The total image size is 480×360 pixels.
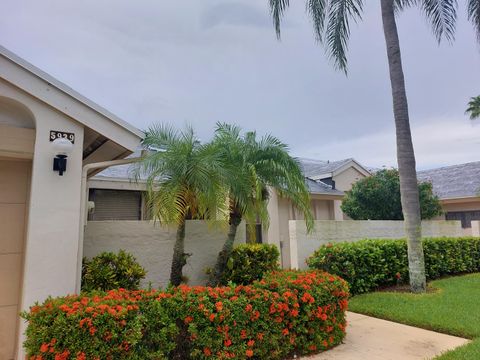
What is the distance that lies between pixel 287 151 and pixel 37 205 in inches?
212

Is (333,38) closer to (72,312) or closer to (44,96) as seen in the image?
(44,96)

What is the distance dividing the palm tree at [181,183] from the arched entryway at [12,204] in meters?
1.93

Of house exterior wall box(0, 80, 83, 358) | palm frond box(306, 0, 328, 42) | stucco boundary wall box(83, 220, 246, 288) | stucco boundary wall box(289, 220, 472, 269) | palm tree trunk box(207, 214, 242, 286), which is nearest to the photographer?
house exterior wall box(0, 80, 83, 358)

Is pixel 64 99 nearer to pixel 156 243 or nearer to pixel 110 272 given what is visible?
pixel 110 272

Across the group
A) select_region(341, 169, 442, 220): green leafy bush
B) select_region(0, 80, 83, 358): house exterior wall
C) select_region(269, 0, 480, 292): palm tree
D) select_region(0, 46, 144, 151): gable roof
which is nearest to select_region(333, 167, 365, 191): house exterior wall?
select_region(341, 169, 442, 220): green leafy bush

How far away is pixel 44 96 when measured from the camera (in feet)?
17.0

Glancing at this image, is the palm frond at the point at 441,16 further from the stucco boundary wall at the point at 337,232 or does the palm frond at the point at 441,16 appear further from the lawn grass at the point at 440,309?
the lawn grass at the point at 440,309

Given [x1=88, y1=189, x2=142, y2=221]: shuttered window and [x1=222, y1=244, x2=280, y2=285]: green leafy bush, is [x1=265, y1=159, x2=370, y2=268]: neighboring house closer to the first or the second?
[x1=222, y1=244, x2=280, y2=285]: green leafy bush

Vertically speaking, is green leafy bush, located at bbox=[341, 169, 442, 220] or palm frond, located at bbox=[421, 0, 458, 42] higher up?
palm frond, located at bbox=[421, 0, 458, 42]

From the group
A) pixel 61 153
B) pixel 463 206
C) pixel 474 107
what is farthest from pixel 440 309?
pixel 474 107

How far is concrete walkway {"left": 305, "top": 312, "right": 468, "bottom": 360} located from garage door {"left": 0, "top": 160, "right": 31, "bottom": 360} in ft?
15.6

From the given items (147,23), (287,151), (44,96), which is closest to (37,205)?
(44,96)

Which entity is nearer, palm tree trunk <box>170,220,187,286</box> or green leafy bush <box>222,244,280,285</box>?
palm tree trunk <box>170,220,187,286</box>

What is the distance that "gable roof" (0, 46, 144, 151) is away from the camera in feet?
16.3
